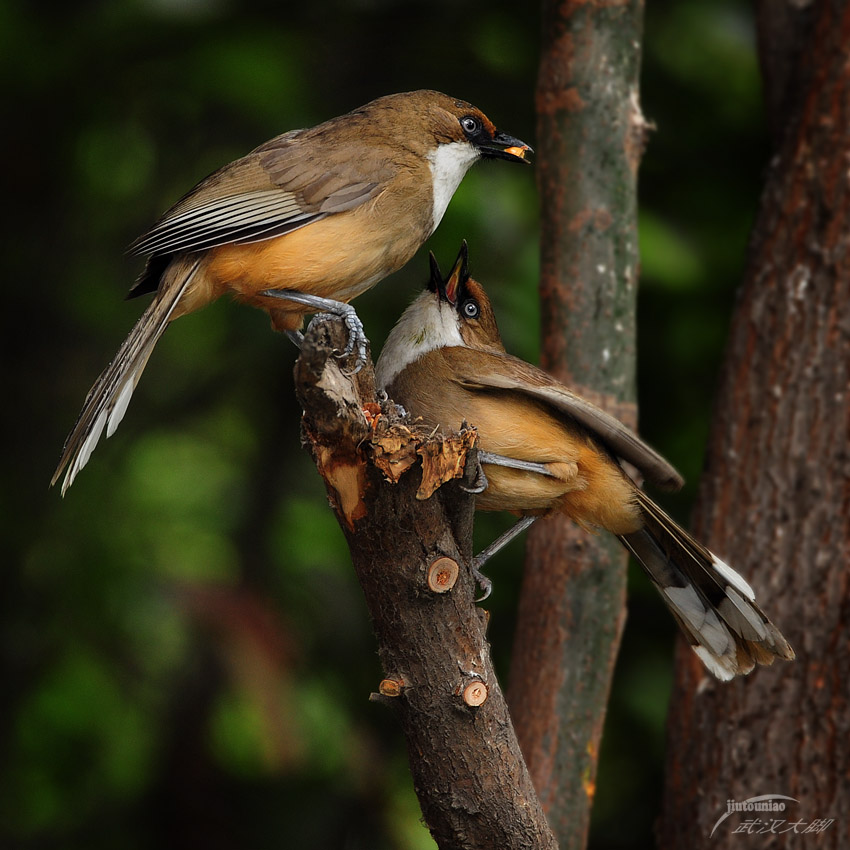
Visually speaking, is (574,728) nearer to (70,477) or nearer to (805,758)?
(805,758)

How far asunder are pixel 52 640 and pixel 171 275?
2.85 metres

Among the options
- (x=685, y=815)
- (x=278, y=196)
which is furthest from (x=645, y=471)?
(x=685, y=815)

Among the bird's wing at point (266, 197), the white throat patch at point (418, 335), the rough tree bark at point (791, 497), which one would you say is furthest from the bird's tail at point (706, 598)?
the bird's wing at point (266, 197)

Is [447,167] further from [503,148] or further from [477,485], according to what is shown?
[477,485]

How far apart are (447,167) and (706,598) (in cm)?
178

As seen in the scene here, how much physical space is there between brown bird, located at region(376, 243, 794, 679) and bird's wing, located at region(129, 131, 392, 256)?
637mm

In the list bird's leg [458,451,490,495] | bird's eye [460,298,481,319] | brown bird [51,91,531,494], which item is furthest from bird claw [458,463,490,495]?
bird's eye [460,298,481,319]

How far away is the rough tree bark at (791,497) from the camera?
4301 mm

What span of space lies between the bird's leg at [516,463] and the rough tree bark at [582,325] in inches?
51.0

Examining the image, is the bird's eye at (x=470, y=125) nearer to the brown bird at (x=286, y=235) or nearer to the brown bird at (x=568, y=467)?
the brown bird at (x=286, y=235)

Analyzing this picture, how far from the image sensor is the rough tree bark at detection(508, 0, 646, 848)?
4.70m

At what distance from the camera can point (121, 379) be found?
11.0 ft

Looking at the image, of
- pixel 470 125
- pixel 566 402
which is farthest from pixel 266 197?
pixel 566 402

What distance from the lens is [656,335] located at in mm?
5738
